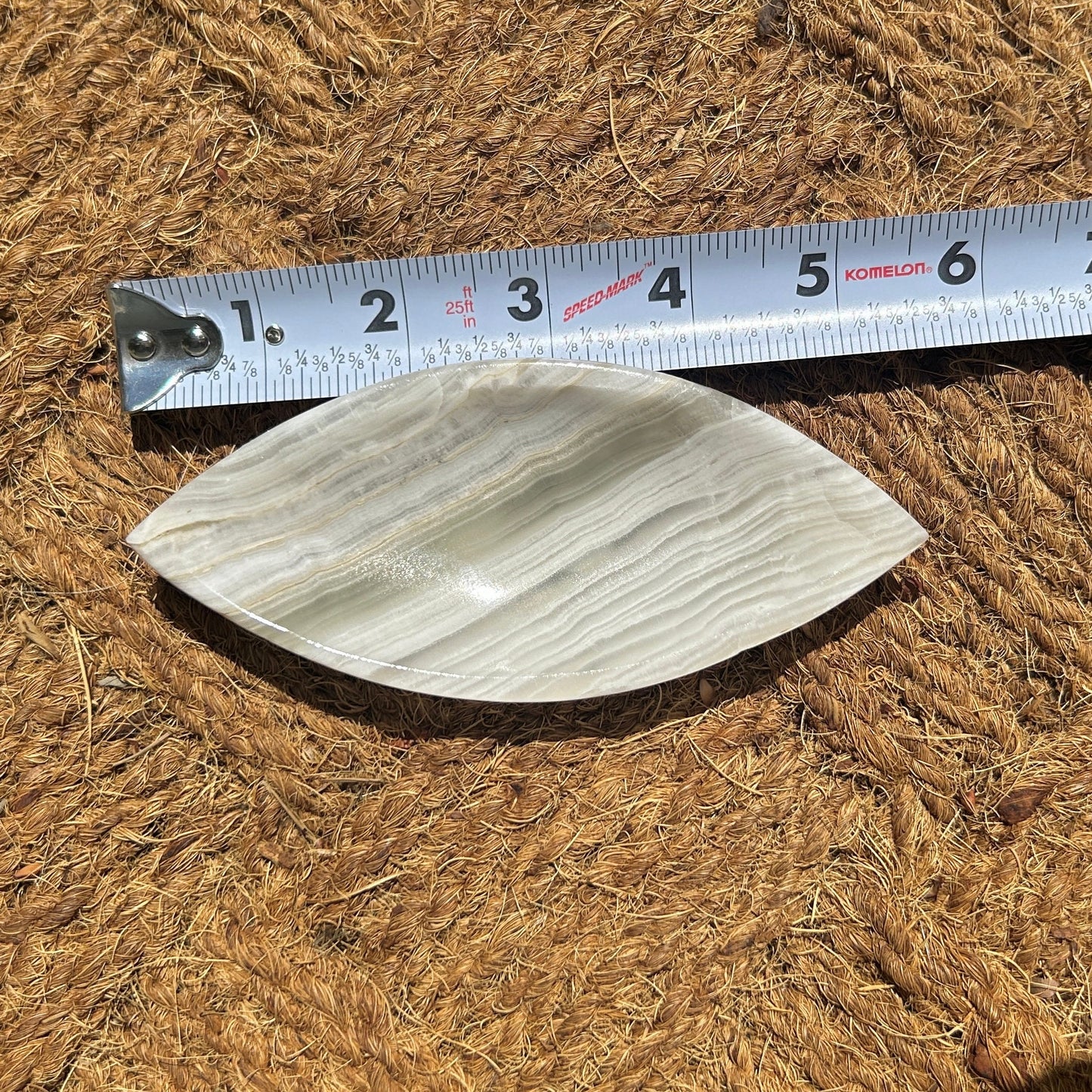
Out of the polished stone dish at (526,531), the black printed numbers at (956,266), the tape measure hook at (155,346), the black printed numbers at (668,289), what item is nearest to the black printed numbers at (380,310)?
the polished stone dish at (526,531)

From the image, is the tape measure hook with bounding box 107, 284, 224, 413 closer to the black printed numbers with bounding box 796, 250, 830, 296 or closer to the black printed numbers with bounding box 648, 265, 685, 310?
the black printed numbers with bounding box 648, 265, 685, 310

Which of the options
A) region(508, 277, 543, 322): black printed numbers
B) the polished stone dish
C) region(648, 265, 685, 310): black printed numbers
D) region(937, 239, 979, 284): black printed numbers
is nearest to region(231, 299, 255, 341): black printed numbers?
the polished stone dish

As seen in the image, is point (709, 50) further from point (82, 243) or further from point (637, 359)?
point (82, 243)

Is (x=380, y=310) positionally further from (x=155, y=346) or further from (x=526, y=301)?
(x=155, y=346)

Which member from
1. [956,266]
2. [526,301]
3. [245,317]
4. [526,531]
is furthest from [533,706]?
[956,266]

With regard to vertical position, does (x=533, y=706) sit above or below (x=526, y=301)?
below

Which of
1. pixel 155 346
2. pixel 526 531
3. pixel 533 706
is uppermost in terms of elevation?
pixel 155 346
